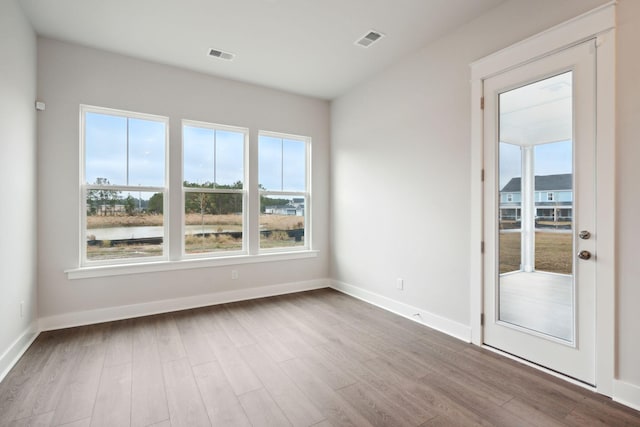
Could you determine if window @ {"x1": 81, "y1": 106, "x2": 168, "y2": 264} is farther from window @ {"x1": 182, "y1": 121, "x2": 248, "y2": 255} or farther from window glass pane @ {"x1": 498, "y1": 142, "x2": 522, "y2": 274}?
window glass pane @ {"x1": 498, "y1": 142, "x2": 522, "y2": 274}

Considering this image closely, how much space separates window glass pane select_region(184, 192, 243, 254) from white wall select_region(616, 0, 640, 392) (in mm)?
3967

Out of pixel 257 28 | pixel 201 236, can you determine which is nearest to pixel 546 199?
pixel 257 28

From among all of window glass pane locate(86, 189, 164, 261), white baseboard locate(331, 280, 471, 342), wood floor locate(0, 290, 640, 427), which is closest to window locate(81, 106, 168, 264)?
window glass pane locate(86, 189, 164, 261)

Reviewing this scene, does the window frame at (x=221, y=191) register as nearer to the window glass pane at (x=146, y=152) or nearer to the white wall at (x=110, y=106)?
the white wall at (x=110, y=106)

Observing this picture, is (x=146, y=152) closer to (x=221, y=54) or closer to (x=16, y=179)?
(x=16, y=179)

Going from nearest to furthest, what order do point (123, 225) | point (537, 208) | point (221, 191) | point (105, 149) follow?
point (537, 208), point (105, 149), point (123, 225), point (221, 191)

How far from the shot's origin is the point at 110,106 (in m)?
3.48

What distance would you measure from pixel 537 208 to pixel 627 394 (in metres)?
1.33

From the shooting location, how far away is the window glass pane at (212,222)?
4.04m

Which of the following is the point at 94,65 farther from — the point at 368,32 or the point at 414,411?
the point at 414,411

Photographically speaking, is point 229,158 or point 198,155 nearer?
point 198,155

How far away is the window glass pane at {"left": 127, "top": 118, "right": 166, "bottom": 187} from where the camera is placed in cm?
371

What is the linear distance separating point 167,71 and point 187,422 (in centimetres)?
379

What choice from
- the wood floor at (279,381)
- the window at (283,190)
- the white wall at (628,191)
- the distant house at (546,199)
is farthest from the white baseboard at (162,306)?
the white wall at (628,191)
